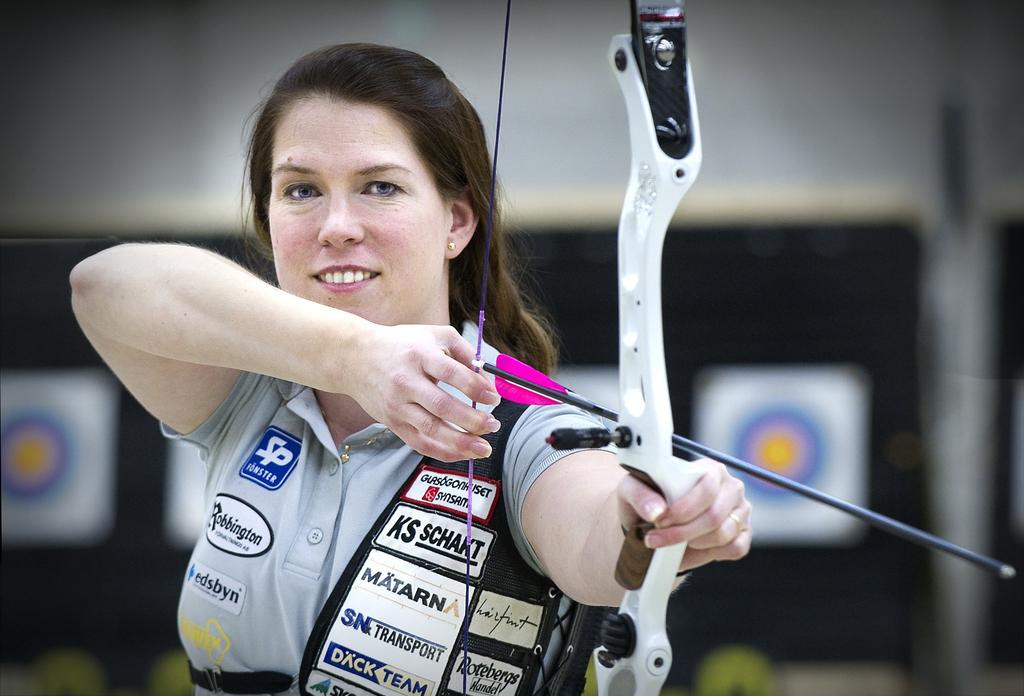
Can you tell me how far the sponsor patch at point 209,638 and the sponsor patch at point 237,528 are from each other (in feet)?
0.32

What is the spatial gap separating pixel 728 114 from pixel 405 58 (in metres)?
2.48

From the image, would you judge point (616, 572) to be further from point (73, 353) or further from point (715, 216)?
point (73, 353)

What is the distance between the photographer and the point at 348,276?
1.50 metres

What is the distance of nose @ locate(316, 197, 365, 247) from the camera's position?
58.1 inches

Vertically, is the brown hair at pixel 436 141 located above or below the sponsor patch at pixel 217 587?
above

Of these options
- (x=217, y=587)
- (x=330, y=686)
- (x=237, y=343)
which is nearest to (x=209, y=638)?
(x=217, y=587)

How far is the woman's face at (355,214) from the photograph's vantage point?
4.92ft

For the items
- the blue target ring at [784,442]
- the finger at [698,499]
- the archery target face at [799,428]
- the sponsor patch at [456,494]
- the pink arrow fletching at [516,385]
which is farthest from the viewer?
the blue target ring at [784,442]

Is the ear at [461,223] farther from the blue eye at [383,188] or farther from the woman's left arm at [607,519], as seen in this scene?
the woman's left arm at [607,519]

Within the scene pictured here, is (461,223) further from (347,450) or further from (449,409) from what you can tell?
(449,409)

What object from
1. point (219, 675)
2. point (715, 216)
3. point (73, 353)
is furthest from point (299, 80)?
point (73, 353)

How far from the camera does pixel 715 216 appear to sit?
12.7 ft

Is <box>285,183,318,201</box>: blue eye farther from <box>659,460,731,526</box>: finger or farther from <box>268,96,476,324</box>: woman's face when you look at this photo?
<box>659,460,731,526</box>: finger

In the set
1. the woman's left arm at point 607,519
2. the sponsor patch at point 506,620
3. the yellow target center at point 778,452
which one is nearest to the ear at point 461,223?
the woman's left arm at point 607,519
